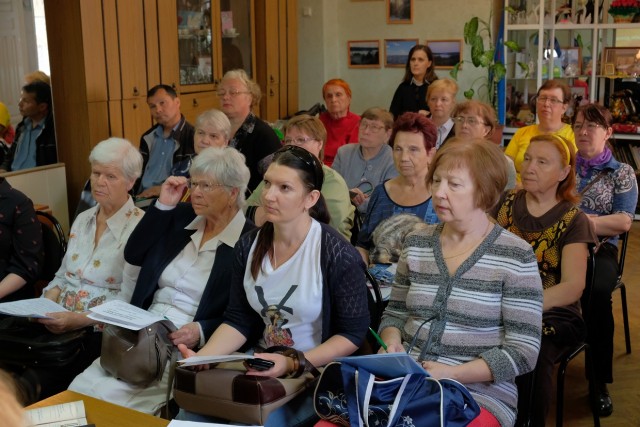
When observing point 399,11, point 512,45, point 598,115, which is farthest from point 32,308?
point 399,11

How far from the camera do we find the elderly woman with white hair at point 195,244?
2.77m

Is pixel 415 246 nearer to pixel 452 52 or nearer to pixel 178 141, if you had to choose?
pixel 178 141

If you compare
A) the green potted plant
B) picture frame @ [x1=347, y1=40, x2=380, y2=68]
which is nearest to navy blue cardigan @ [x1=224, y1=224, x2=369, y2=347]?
the green potted plant

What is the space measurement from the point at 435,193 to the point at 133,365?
3.84ft

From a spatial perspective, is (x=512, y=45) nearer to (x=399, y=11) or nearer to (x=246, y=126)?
(x=399, y=11)

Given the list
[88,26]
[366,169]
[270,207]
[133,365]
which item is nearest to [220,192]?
[270,207]

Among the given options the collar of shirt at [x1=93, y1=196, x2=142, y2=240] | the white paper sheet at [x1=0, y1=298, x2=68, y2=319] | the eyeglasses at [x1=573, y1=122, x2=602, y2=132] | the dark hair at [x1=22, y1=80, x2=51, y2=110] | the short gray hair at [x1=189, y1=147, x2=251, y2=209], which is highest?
the dark hair at [x1=22, y1=80, x2=51, y2=110]

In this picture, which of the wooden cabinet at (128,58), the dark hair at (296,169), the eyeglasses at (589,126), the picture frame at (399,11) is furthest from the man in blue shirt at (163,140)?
the picture frame at (399,11)

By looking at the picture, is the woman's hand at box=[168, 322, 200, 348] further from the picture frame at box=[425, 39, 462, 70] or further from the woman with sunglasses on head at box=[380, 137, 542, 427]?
the picture frame at box=[425, 39, 462, 70]

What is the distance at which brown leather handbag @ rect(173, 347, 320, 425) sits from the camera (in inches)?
81.5

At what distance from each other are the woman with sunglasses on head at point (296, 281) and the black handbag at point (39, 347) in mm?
644

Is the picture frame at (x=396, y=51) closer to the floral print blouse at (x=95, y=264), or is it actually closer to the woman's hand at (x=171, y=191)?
the floral print blouse at (x=95, y=264)

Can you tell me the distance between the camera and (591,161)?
4.01 m

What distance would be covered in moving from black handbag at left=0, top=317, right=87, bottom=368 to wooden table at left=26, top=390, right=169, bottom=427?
1.99ft
